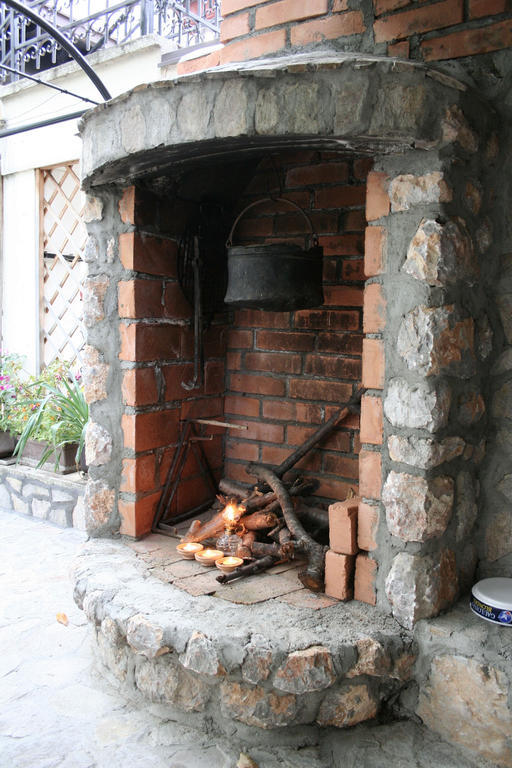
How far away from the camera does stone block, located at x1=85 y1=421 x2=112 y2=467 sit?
2447mm

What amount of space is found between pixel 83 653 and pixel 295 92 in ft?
6.68

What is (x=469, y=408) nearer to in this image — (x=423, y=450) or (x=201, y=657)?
(x=423, y=450)

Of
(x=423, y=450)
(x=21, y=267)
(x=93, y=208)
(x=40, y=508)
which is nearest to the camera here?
(x=423, y=450)

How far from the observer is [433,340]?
1.79 metres

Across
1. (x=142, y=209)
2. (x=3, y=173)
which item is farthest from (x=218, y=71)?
(x=3, y=173)

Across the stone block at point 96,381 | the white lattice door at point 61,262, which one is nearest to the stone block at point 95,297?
the stone block at point 96,381

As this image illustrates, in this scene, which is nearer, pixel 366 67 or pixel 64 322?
pixel 366 67

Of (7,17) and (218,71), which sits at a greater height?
(7,17)

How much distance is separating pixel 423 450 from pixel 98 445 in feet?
4.16

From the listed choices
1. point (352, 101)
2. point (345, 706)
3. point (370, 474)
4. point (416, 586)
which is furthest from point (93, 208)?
point (345, 706)

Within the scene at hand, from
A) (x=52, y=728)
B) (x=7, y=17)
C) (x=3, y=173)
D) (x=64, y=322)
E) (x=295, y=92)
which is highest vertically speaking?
(x=7, y=17)

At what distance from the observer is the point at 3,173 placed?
16.9 ft

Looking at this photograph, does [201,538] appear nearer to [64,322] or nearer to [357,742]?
[357,742]

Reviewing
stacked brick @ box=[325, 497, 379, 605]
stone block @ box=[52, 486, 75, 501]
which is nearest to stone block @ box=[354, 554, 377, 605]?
stacked brick @ box=[325, 497, 379, 605]
